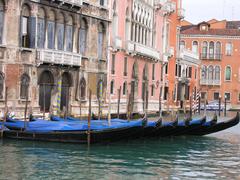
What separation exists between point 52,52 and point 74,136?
4163 millimetres

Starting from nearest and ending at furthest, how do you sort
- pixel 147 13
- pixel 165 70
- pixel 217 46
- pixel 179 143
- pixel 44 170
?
pixel 44 170, pixel 179 143, pixel 147 13, pixel 165 70, pixel 217 46

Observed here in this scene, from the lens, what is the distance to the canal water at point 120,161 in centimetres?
946

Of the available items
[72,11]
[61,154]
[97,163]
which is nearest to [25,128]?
[61,154]

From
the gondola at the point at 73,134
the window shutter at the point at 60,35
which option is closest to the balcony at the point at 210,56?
the window shutter at the point at 60,35

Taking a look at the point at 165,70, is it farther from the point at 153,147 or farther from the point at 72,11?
the point at 153,147

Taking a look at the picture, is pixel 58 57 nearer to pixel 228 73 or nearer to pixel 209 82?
pixel 209 82

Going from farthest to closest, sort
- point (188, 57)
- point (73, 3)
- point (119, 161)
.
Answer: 1. point (188, 57)
2. point (73, 3)
3. point (119, 161)

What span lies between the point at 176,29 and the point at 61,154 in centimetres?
1778

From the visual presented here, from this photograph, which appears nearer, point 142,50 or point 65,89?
point 65,89

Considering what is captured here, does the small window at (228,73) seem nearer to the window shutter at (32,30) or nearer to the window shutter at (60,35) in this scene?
the window shutter at (60,35)

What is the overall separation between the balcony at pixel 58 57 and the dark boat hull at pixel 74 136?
3.36m

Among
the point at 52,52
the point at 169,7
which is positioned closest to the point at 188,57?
the point at 169,7

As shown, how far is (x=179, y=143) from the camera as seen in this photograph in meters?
14.8

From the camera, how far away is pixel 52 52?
16.5m
